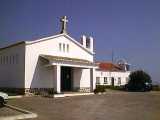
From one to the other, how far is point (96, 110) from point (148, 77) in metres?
32.7

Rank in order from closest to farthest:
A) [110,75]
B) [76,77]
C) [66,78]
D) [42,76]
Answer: [42,76], [66,78], [76,77], [110,75]

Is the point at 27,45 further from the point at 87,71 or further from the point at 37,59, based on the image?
the point at 87,71

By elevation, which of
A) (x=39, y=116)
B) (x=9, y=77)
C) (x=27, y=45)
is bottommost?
(x=39, y=116)

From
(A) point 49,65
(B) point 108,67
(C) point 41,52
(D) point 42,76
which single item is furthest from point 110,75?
(A) point 49,65

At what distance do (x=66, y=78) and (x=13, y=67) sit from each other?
19.4 feet

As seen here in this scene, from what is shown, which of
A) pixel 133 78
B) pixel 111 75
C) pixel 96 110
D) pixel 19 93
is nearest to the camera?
pixel 96 110

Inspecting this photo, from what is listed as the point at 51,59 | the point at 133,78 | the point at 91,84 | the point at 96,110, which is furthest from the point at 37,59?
the point at 133,78

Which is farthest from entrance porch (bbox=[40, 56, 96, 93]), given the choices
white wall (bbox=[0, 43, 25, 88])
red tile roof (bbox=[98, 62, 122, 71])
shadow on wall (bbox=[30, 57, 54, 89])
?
red tile roof (bbox=[98, 62, 122, 71])

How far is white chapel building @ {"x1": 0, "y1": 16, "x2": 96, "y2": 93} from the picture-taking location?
28031 millimetres

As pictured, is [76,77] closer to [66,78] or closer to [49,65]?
[66,78]

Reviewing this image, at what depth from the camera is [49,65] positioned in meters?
28.3

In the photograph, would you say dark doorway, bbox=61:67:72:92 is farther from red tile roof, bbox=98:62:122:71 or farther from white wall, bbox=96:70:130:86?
red tile roof, bbox=98:62:122:71

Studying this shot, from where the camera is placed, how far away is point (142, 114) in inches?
668

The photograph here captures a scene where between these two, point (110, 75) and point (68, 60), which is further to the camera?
point (110, 75)
